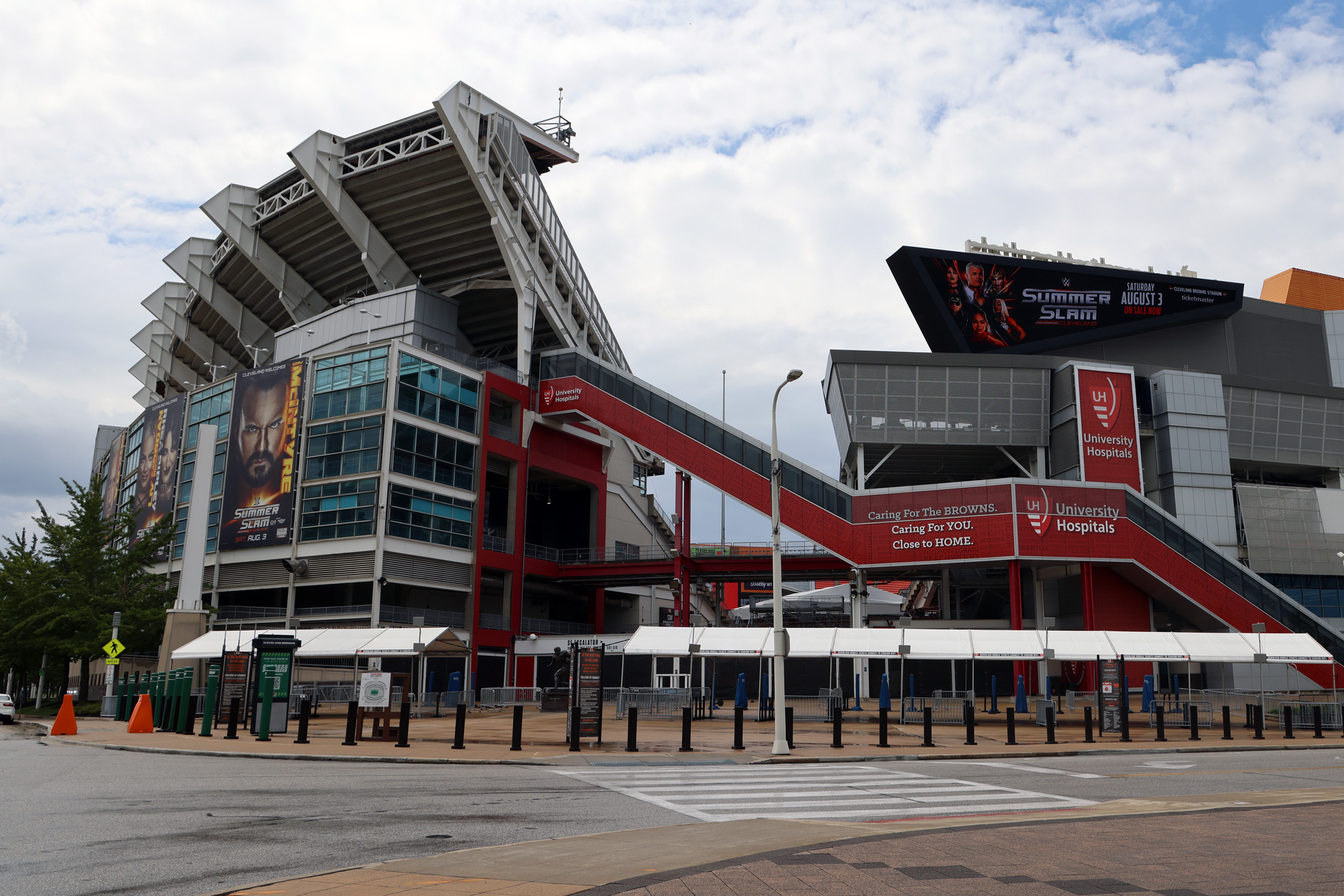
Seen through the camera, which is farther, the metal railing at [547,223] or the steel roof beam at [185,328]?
the steel roof beam at [185,328]

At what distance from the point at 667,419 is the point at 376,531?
58.2ft

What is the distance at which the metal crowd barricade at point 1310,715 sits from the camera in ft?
103

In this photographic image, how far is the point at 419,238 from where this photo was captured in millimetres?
63000

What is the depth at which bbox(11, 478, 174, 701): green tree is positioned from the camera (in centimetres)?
4700

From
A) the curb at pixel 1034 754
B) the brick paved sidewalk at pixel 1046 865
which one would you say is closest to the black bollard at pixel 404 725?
the curb at pixel 1034 754

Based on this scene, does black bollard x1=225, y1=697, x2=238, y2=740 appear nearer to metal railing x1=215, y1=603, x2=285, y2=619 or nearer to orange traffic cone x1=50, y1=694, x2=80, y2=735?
orange traffic cone x1=50, y1=694, x2=80, y2=735

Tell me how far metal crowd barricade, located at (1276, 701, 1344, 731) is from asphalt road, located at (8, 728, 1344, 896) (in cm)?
1093

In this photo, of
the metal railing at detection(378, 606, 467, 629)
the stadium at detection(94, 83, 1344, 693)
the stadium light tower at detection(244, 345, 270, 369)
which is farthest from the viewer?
the stadium light tower at detection(244, 345, 270, 369)

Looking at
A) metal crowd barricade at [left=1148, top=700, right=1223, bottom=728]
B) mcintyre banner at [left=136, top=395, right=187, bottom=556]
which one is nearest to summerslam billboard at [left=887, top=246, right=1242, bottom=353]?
metal crowd barricade at [left=1148, top=700, right=1223, bottom=728]

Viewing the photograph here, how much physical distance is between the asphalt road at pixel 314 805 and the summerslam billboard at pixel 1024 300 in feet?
150

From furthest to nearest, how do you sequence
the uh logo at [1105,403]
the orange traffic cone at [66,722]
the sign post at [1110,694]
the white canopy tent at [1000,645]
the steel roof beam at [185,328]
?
the steel roof beam at [185,328], the uh logo at [1105,403], the white canopy tent at [1000,645], the sign post at [1110,694], the orange traffic cone at [66,722]

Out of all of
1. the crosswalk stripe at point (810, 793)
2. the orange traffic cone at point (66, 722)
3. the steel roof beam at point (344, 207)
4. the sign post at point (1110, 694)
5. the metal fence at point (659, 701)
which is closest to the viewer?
the crosswalk stripe at point (810, 793)

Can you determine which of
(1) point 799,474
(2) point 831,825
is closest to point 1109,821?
(2) point 831,825

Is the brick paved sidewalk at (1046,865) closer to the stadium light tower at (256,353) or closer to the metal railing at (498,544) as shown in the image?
the metal railing at (498,544)
